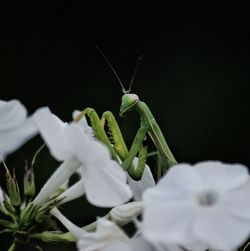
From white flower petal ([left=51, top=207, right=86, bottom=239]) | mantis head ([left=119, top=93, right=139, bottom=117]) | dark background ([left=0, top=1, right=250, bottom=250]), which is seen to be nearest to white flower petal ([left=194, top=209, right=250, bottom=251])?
white flower petal ([left=51, top=207, right=86, bottom=239])

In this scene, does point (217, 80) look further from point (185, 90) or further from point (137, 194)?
point (137, 194)

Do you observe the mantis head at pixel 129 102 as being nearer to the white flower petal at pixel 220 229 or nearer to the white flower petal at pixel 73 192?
the white flower petal at pixel 73 192

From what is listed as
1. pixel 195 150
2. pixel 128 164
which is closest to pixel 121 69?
pixel 195 150

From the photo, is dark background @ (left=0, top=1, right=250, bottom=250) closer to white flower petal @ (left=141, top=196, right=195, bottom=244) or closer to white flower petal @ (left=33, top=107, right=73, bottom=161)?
white flower petal @ (left=33, top=107, right=73, bottom=161)

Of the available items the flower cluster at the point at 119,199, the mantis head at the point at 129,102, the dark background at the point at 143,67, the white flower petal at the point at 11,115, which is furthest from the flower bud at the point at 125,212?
the dark background at the point at 143,67

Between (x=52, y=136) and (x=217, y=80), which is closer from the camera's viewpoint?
(x=52, y=136)

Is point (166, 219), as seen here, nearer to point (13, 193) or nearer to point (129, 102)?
point (13, 193)
